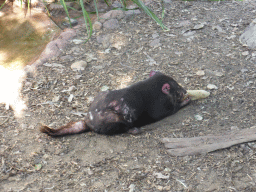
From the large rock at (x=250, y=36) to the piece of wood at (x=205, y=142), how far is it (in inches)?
72.1

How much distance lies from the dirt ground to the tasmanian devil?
0.09 m

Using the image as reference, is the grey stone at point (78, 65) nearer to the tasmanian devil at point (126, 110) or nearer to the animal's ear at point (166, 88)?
the tasmanian devil at point (126, 110)

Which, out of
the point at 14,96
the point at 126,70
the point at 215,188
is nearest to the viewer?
the point at 215,188

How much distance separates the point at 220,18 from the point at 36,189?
4.08m

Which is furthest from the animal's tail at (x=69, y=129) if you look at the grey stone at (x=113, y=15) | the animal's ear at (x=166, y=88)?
the grey stone at (x=113, y=15)

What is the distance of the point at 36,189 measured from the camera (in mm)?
2338

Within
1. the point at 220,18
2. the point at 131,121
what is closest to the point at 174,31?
the point at 220,18

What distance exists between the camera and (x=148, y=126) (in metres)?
3.11

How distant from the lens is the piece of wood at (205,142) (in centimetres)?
268

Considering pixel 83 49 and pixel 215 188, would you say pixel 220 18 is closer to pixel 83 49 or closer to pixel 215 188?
pixel 83 49

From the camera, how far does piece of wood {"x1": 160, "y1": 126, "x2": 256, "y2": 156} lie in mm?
2682

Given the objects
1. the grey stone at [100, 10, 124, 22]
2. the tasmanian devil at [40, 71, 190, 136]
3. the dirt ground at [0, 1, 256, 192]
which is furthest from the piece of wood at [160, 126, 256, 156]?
the grey stone at [100, 10, 124, 22]

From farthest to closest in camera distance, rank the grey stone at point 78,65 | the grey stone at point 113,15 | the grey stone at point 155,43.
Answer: the grey stone at point 113,15 < the grey stone at point 155,43 < the grey stone at point 78,65

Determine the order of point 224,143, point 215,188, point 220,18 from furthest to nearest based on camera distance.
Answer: point 220,18 < point 224,143 < point 215,188
